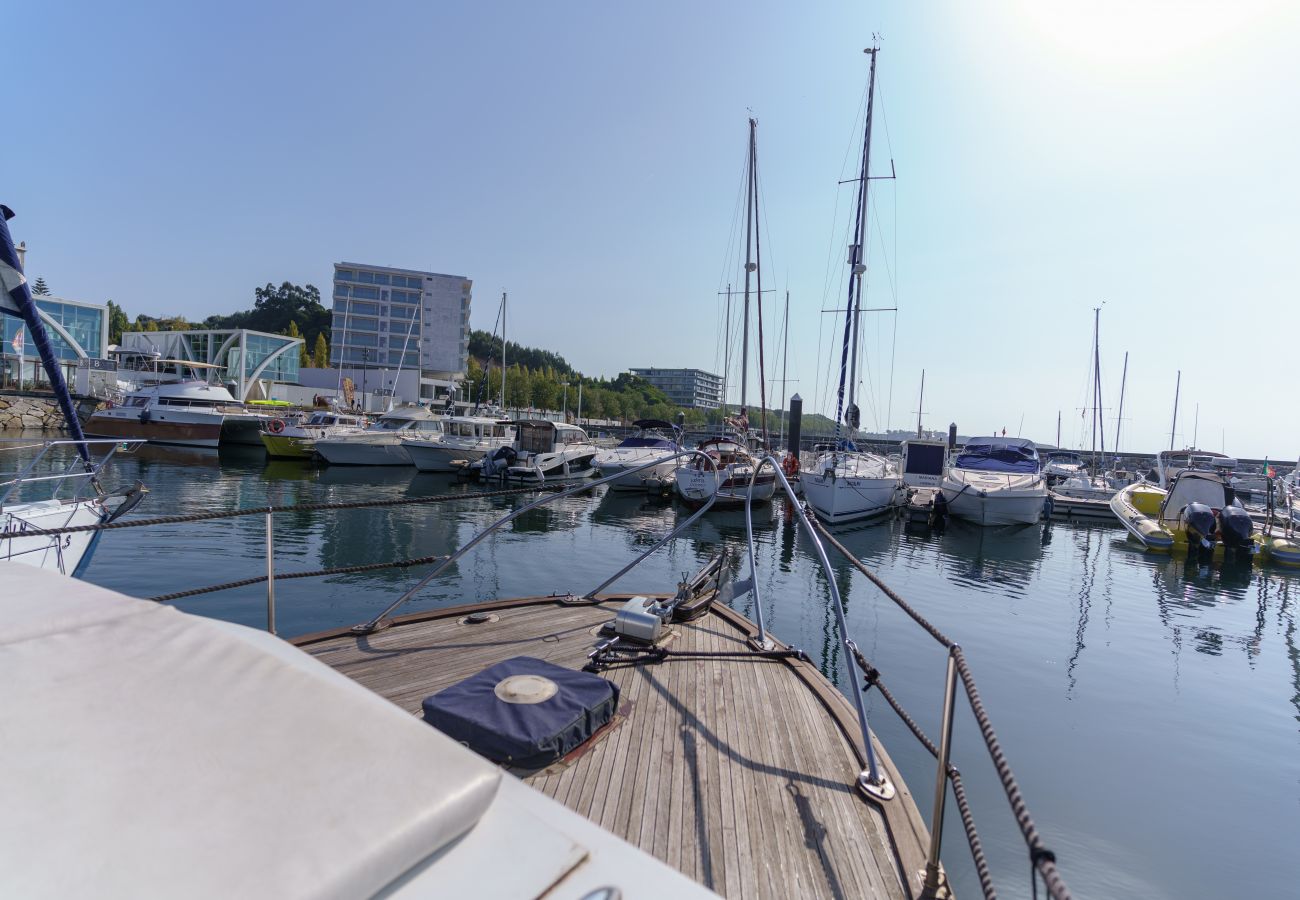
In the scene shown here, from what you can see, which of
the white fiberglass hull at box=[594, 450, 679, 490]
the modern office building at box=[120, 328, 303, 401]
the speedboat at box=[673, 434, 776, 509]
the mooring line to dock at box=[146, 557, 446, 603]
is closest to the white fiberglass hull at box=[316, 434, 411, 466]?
the white fiberglass hull at box=[594, 450, 679, 490]

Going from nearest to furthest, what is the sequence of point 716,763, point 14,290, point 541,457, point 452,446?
point 716,763 < point 14,290 < point 541,457 < point 452,446

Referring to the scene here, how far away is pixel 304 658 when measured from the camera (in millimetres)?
2164

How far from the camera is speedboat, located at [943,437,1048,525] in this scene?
23.3m

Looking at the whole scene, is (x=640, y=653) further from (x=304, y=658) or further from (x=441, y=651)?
(x=304, y=658)

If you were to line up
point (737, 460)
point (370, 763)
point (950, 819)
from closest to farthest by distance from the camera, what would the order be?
point (370, 763) → point (950, 819) → point (737, 460)

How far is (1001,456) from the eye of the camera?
1096 inches

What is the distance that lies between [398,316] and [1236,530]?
281 ft

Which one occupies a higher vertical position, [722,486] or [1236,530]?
[722,486]

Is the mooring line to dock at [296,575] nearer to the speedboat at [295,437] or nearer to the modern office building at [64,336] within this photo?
the speedboat at [295,437]

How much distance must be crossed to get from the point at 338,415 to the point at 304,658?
4105cm

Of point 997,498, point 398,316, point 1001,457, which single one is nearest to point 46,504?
point 997,498

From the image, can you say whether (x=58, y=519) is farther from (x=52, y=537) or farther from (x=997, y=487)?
(x=997, y=487)

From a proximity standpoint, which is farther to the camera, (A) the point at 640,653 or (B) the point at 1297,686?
(B) the point at 1297,686

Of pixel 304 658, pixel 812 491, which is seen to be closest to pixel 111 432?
pixel 812 491
